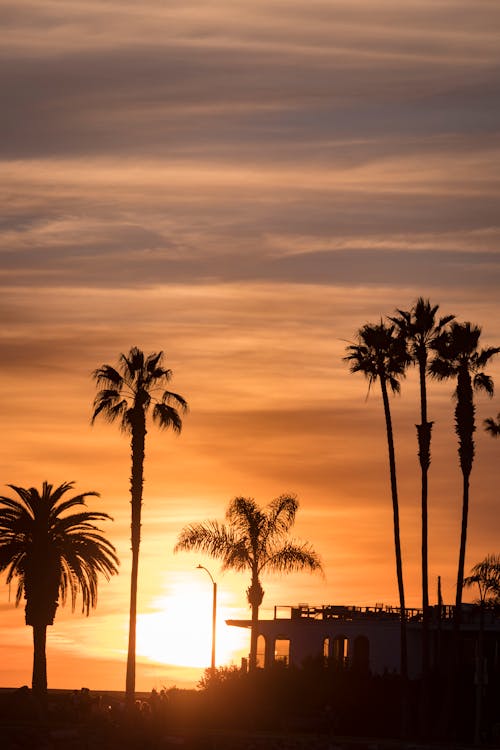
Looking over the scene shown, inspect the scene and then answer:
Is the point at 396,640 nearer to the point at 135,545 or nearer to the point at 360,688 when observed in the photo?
the point at 360,688

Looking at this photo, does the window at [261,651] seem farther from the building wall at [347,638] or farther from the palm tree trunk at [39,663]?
the palm tree trunk at [39,663]

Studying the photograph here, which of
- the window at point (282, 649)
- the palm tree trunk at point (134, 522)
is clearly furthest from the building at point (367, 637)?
the palm tree trunk at point (134, 522)

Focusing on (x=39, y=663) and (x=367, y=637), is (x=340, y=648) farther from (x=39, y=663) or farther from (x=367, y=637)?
(x=39, y=663)

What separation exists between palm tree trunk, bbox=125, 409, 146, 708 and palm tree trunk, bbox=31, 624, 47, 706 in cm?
407

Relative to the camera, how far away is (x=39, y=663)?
6631 cm

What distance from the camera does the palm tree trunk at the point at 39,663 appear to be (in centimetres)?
6522

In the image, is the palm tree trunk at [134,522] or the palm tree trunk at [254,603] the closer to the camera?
the palm tree trunk at [134,522]

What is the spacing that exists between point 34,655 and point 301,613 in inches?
821

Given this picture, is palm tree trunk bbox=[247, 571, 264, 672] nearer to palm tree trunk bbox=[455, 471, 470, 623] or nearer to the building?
the building

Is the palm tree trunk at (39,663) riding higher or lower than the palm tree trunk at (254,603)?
lower

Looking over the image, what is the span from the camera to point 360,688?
70.1 meters

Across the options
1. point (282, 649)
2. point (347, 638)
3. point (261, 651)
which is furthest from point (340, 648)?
point (261, 651)

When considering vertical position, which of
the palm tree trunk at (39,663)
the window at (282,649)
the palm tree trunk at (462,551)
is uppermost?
the palm tree trunk at (462,551)

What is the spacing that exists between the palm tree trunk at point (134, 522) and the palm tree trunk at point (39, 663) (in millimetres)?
4075
